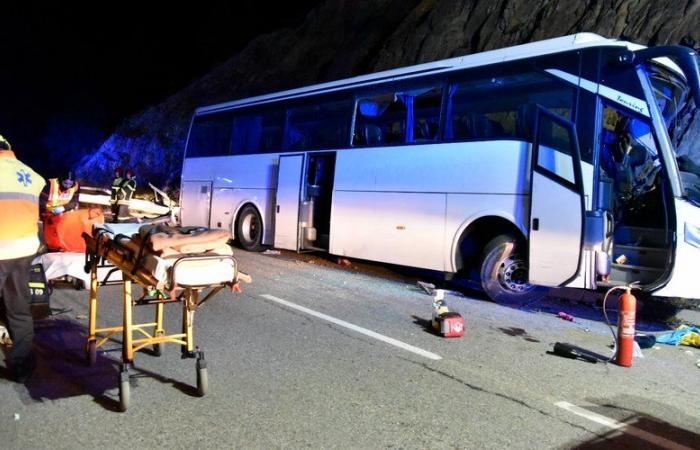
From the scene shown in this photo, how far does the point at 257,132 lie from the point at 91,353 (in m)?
8.94

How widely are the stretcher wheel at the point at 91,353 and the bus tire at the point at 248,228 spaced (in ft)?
26.9

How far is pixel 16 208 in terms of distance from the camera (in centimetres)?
418

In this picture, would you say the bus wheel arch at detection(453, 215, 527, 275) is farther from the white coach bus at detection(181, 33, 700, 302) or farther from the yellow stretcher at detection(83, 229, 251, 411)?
the yellow stretcher at detection(83, 229, 251, 411)

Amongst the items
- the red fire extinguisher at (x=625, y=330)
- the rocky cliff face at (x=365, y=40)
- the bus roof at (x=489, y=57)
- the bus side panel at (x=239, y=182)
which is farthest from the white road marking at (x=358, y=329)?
the rocky cliff face at (x=365, y=40)

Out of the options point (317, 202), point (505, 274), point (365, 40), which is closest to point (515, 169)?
point (505, 274)

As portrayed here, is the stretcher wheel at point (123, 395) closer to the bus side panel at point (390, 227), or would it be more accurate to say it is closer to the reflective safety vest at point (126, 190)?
the bus side panel at point (390, 227)

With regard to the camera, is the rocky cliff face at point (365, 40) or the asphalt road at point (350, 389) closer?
the asphalt road at point (350, 389)

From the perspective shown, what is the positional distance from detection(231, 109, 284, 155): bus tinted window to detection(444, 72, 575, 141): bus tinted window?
4.69 meters

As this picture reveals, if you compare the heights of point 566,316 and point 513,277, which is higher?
point 513,277

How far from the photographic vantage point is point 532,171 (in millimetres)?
7637

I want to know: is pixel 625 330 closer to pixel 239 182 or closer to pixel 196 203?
pixel 239 182

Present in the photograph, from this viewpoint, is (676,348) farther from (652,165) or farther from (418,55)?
(418,55)

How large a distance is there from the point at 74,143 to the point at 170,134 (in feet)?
55.8

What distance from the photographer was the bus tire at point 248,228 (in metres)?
13.0
